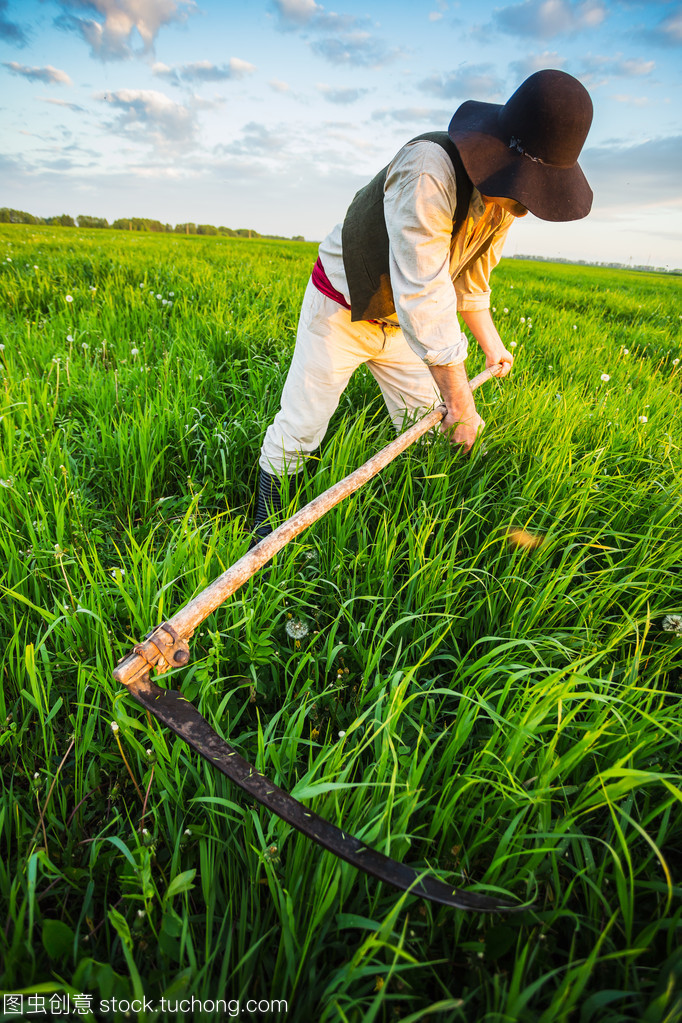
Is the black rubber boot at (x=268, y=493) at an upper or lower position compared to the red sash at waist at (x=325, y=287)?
lower

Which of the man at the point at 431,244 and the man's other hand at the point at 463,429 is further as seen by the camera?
the man's other hand at the point at 463,429

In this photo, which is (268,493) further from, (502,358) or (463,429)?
(502,358)

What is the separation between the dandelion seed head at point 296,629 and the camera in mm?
1565

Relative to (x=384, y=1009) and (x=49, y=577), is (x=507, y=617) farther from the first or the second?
(x=49, y=577)

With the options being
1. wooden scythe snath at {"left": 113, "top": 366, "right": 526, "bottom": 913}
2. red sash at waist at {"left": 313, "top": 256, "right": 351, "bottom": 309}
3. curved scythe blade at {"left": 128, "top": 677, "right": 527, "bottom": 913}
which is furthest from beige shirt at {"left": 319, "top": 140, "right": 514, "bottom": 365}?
curved scythe blade at {"left": 128, "top": 677, "right": 527, "bottom": 913}


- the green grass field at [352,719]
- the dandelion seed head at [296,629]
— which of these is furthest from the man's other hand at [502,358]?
the dandelion seed head at [296,629]

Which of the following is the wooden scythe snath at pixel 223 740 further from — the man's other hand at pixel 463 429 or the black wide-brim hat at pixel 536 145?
the black wide-brim hat at pixel 536 145

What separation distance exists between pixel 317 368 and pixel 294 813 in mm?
1940

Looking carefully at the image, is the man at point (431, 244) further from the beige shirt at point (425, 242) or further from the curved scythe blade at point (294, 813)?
the curved scythe blade at point (294, 813)

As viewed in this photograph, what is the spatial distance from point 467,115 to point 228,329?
2.59 meters

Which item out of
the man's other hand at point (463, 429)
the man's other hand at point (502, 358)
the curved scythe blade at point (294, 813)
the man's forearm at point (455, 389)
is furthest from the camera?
the man's other hand at point (502, 358)

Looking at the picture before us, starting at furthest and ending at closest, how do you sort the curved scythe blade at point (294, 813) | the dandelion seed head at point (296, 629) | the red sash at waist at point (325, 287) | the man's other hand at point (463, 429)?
the red sash at waist at point (325, 287), the man's other hand at point (463, 429), the dandelion seed head at point (296, 629), the curved scythe blade at point (294, 813)

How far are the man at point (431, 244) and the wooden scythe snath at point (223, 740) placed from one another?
2.05 feet

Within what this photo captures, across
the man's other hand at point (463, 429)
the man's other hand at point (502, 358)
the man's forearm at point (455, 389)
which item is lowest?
the man's other hand at point (463, 429)
